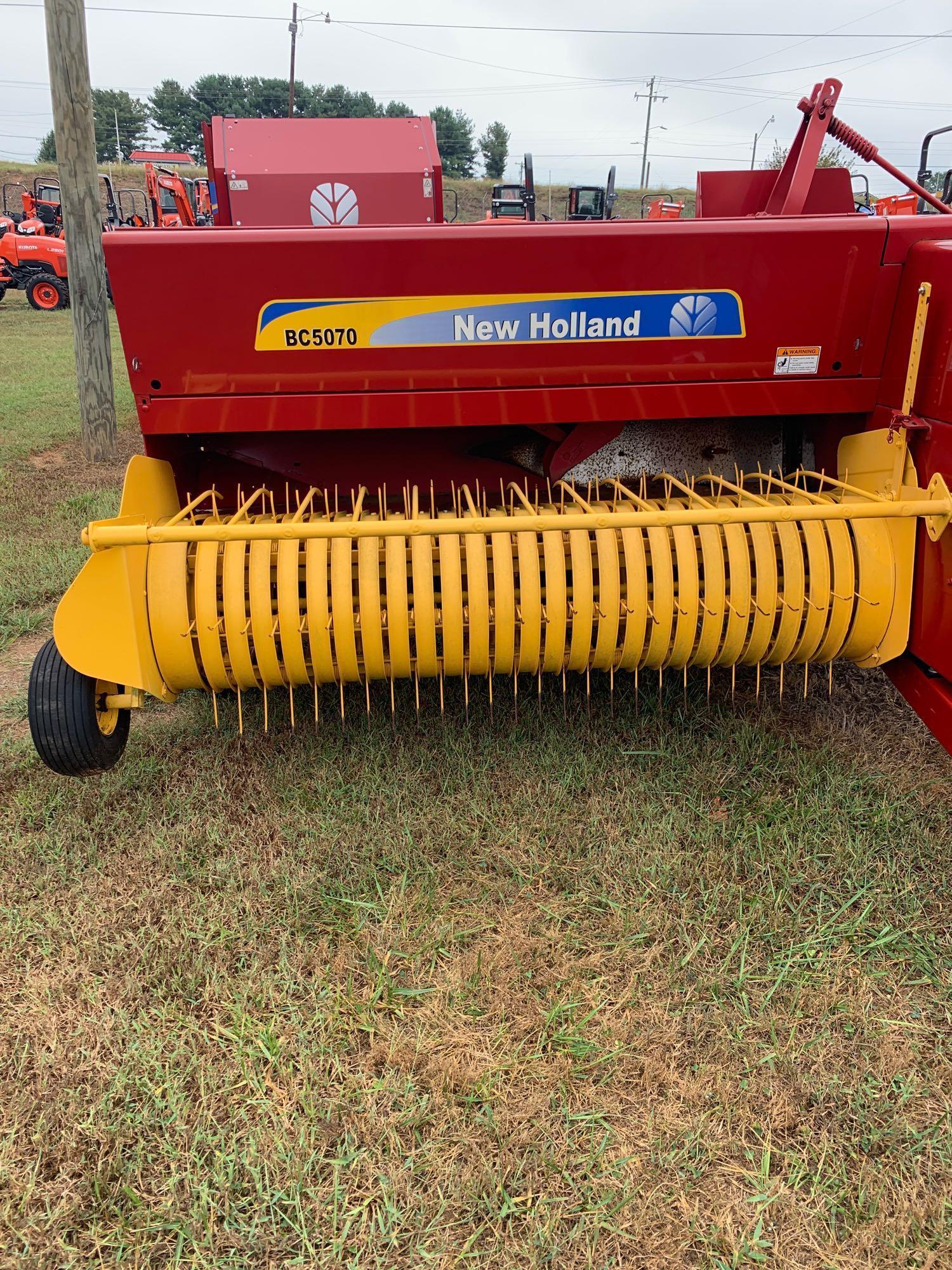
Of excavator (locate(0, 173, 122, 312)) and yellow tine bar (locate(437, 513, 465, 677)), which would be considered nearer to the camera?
yellow tine bar (locate(437, 513, 465, 677))

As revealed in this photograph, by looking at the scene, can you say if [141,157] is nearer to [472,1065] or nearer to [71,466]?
[71,466]

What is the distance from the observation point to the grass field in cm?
144

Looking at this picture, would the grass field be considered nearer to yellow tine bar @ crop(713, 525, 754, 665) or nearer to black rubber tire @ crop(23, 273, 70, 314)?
yellow tine bar @ crop(713, 525, 754, 665)

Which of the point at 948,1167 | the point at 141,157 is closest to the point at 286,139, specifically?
the point at 948,1167

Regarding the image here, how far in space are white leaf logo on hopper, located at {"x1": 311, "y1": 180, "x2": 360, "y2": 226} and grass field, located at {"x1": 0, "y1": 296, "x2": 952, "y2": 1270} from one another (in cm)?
319

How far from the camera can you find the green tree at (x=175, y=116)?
217 feet

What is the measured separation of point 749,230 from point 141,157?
28.0m

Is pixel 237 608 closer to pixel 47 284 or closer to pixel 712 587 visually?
pixel 712 587

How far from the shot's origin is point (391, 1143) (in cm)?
154

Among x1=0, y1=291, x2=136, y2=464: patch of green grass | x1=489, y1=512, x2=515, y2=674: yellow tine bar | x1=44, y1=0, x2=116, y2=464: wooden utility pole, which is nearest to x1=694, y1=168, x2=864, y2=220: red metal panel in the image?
x1=489, y1=512, x2=515, y2=674: yellow tine bar

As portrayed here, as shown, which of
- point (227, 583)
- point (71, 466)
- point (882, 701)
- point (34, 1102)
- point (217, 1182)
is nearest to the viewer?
point (217, 1182)

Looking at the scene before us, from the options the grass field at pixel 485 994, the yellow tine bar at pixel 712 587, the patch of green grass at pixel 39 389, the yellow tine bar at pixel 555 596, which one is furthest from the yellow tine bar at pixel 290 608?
the patch of green grass at pixel 39 389

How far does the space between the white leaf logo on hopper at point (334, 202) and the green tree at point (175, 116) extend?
241 feet

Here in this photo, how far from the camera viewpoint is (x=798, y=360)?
2.34 metres
